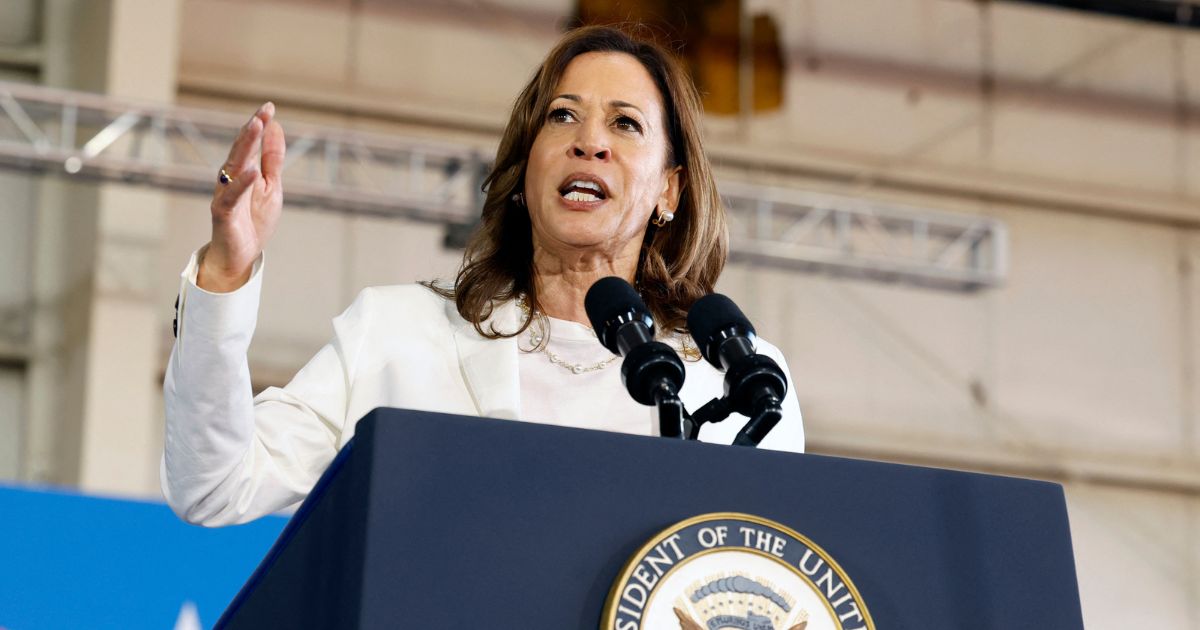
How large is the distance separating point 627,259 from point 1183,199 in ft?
24.5

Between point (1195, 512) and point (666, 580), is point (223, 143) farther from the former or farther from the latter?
point (666, 580)

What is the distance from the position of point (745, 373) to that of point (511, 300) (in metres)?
0.50

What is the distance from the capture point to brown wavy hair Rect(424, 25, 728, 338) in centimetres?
175

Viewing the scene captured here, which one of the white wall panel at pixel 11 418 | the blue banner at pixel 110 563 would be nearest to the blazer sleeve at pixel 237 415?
the blue banner at pixel 110 563

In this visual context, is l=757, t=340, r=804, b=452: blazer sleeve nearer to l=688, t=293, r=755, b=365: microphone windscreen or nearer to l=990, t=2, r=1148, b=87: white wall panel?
l=688, t=293, r=755, b=365: microphone windscreen

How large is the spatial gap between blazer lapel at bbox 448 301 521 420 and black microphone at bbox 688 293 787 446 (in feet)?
0.89

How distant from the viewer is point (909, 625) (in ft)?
3.56

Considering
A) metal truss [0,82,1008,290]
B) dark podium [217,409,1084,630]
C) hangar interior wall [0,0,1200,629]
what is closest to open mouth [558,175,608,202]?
dark podium [217,409,1084,630]

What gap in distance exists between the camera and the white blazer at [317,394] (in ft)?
4.16

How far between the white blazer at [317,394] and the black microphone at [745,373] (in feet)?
0.75

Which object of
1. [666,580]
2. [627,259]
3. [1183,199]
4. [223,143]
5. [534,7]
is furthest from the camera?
[1183,199]

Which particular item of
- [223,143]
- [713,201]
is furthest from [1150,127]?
[713,201]

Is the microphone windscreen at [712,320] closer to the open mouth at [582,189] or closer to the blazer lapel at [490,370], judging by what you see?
the blazer lapel at [490,370]

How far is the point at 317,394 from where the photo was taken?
1.55 metres
